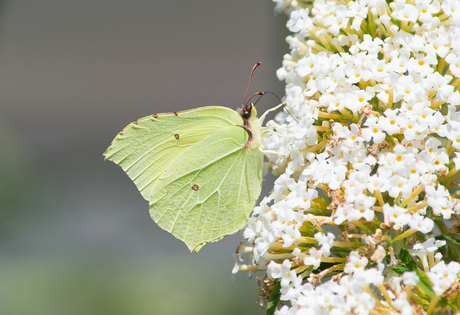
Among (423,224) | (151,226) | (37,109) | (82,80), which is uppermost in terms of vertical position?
(423,224)

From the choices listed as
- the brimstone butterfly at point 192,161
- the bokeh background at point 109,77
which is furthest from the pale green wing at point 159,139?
the bokeh background at point 109,77

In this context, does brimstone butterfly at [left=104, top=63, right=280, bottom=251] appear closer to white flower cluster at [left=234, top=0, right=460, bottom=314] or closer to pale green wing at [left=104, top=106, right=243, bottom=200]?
pale green wing at [left=104, top=106, right=243, bottom=200]

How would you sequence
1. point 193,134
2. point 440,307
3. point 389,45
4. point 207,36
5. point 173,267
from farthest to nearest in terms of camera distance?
point 207,36, point 173,267, point 193,134, point 389,45, point 440,307

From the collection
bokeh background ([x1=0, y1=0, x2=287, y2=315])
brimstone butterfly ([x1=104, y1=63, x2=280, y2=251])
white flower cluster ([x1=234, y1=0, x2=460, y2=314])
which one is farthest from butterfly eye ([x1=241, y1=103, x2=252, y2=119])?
bokeh background ([x1=0, y1=0, x2=287, y2=315])

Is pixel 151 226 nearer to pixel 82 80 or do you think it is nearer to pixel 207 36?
pixel 82 80

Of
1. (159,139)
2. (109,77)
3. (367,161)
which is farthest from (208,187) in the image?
(109,77)

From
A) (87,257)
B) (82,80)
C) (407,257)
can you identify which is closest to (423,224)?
(407,257)

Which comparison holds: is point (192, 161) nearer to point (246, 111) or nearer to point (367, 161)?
point (246, 111)
